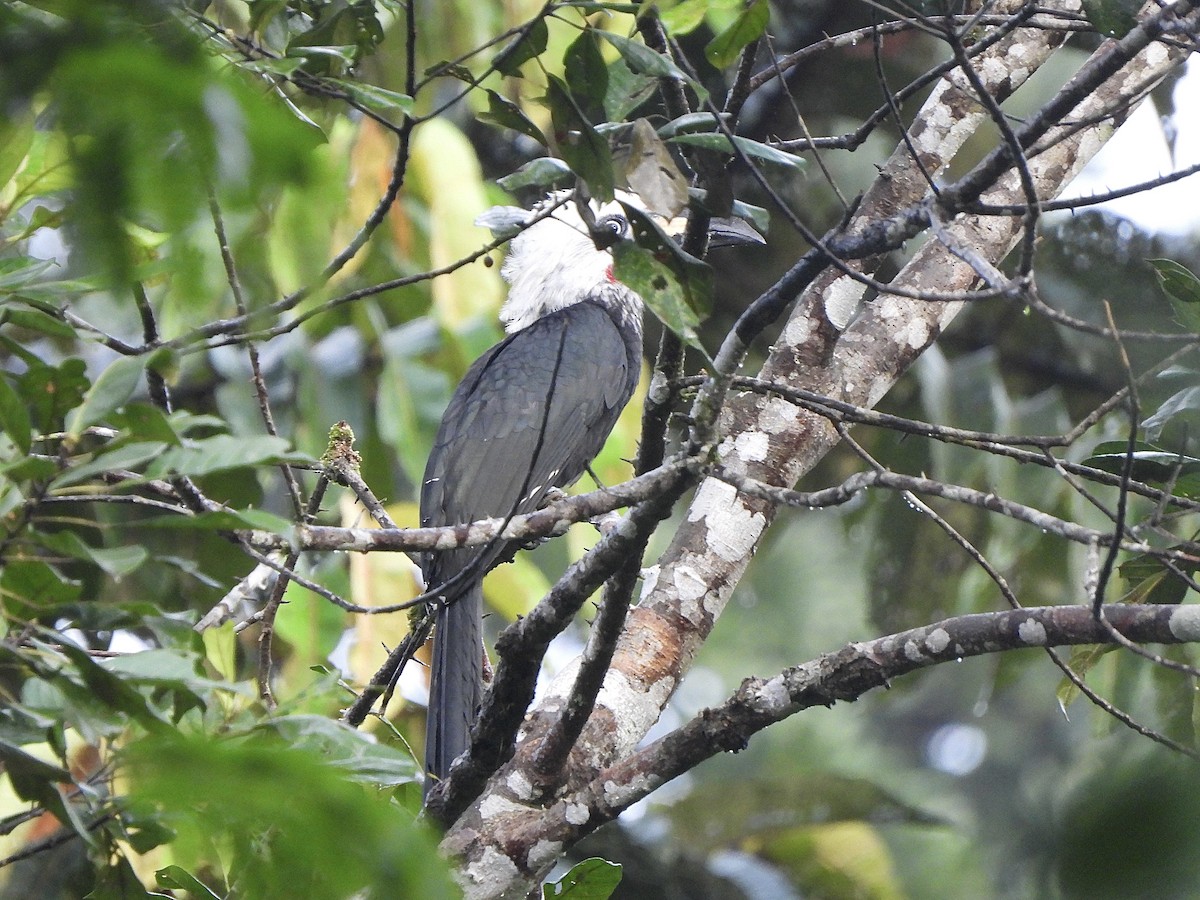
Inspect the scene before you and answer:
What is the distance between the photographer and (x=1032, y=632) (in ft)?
5.98

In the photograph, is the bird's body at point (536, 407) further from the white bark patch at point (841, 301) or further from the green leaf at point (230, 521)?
the green leaf at point (230, 521)

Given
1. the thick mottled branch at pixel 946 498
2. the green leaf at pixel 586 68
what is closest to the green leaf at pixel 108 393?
the green leaf at pixel 586 68

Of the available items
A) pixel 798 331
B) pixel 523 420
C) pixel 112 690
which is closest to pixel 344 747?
pixel 112 690

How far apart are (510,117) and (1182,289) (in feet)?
4.72

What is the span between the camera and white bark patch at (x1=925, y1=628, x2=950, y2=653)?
1900 millimetres

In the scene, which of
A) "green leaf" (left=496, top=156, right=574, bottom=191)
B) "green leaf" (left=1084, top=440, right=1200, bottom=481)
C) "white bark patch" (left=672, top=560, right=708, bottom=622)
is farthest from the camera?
"white bark patch" (left=672, top=560, right=708, bottom=622)

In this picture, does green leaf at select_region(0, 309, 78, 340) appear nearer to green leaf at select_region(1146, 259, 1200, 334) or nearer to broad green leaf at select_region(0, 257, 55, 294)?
broad green leaf at select_region(0, 257, 55, 294)

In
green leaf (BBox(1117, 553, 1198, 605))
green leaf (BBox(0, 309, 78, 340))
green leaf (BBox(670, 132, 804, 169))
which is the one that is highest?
green leaf (BBox(670, 132, 804, 169))

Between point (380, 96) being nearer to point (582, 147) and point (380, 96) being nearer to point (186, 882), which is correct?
point (582, 147)

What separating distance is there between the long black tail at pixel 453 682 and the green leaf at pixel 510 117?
1.48 metres

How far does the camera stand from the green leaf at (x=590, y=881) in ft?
7.50

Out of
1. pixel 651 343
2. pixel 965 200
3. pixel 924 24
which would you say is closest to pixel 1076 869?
pixel 965 200

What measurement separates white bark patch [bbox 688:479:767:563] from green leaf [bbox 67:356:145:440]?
76.8 inches

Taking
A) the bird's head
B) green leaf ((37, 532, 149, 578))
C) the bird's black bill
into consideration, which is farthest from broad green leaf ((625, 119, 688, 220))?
the bird's head
